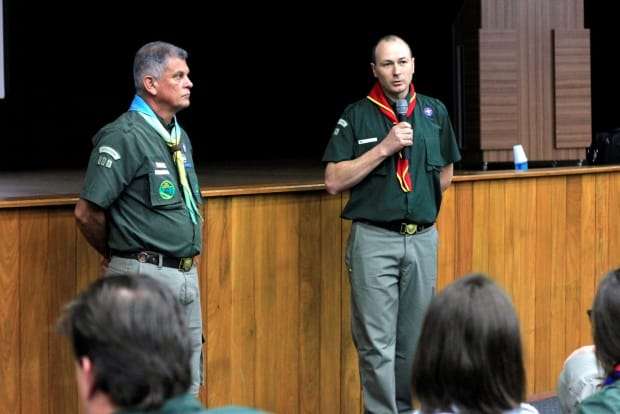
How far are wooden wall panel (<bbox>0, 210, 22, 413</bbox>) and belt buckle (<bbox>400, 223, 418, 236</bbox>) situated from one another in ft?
4.55

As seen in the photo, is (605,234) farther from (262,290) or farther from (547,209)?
(262,290)

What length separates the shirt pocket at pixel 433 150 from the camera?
14.9ft

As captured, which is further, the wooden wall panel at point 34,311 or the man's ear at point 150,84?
the wooden wall panel at point 34,311

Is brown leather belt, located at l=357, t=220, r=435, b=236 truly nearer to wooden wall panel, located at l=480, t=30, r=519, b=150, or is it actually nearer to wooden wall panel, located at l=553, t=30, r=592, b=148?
wooden wall panel, located at l=480, t=30, r=519, b=150

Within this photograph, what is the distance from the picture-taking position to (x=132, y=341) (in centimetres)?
159

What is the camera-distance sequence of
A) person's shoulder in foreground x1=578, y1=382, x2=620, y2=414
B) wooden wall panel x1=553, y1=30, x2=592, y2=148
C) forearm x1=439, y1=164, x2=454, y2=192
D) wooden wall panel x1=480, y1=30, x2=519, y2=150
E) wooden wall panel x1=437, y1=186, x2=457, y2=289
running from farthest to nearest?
1. wooden wall panel x1=553, y1=30, x2=592, y2=148
2. wooden wall panel x1=480, y1=30, x2=519, y2=150
3. wooden wall panel x1=437, y1=186, x2=457, y2=289
4. forearm x1=439, y1=164, x2=454, y2=192
5. person's shoulder in foreground x1=578, y1=382, x2=620, y2=414

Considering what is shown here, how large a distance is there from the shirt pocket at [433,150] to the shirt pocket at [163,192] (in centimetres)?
111

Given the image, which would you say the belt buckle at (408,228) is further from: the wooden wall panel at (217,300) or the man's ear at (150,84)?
the man's ear at (150,84)

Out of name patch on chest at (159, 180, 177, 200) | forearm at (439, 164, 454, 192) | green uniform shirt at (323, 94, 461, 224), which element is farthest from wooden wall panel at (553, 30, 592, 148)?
name patch on chest at (159, 180, 177, 200)

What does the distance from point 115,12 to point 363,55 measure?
8.02 feet

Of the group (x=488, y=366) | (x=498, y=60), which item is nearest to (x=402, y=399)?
(x=498, y=60)

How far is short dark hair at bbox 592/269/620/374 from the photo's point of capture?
2.24 m

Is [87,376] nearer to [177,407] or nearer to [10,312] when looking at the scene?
[177,407]

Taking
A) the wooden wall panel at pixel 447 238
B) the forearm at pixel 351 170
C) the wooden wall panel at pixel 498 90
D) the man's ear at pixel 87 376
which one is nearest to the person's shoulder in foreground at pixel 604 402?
the man's ear at pixel 87 376
